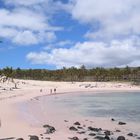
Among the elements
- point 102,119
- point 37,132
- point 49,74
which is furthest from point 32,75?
point 37,132

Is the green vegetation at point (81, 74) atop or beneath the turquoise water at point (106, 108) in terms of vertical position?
atop

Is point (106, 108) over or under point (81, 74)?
under

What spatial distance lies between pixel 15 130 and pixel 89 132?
5594mm

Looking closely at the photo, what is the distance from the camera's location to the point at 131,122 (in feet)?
116

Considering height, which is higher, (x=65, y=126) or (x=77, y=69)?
(x=77, y=69)

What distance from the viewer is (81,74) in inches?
6585

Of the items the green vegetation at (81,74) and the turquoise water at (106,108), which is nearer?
the turquoise water at (106,108)

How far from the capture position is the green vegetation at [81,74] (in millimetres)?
160000

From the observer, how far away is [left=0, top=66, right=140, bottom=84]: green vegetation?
160000mm

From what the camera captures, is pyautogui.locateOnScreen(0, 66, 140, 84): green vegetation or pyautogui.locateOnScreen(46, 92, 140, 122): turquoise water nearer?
pyautogui.locateOnScreen(46, 92, 140, 122): turquoise water

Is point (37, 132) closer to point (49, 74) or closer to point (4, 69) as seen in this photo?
point (4, 69)

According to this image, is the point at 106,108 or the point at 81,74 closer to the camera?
the point at 106,108

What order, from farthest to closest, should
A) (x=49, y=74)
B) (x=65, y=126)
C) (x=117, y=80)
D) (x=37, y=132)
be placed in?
1. (x=49, y=74)
2. (x=117, y=80)
3. (x=65, y=126)
4. (x=37, y=132)

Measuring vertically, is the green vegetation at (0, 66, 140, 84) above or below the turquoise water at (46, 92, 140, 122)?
above
